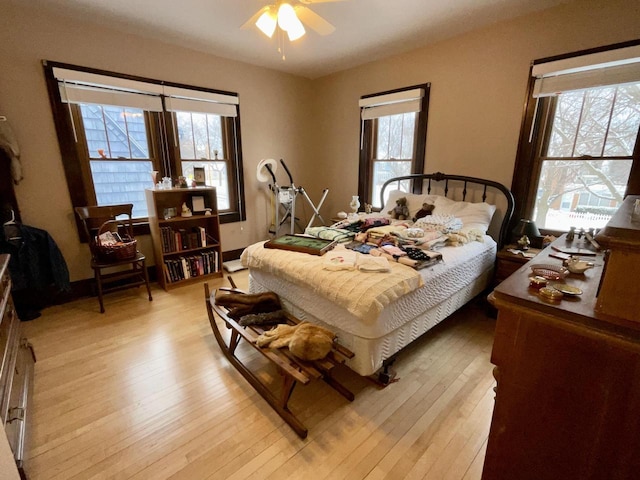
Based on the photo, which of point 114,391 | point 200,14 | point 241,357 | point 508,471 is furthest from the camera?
point 200,14

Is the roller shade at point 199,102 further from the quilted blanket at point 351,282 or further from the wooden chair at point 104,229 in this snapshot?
the quilted blanket at point 351,282

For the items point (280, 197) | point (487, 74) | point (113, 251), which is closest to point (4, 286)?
point (113, 251)

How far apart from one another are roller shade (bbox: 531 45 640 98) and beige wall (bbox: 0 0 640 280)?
4.9 inches

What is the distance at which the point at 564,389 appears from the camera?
745mm

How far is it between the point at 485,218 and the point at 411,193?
90 cm

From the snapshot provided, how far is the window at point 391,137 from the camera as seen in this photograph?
10.7ft

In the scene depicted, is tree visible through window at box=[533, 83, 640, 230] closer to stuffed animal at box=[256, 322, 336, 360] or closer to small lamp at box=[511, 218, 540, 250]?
small lamp at box=[511, 218, 540, 250]

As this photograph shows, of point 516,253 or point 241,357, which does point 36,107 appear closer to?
point 241,357

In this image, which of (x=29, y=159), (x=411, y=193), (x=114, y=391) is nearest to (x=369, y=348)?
(x=114, y=391)

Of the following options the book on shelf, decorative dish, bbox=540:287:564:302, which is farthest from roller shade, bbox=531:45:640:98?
the book on shelf

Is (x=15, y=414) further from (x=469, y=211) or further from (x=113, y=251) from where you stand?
(x=469, y=211)

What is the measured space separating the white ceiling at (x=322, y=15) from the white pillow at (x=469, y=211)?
1.61 metres

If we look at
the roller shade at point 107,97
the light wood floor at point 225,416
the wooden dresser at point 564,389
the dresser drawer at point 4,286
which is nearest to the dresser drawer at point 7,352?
the dresser drawer at point 4,286

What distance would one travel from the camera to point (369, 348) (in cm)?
155
